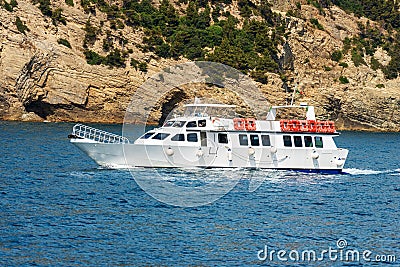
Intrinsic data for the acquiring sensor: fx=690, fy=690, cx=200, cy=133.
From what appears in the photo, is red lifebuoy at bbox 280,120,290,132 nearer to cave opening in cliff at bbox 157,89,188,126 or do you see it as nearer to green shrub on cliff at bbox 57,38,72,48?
cave opening in cliff at bbox 157,89,188,126

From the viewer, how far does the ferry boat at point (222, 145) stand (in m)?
45.6

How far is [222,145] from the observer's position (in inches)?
1876

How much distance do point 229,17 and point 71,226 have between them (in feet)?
282

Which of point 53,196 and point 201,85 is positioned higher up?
point 201,85

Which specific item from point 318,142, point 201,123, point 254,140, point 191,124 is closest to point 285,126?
point 254,140

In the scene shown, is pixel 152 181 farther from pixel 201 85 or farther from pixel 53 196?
pixel 201 85

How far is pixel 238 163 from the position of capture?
48219 millimetres

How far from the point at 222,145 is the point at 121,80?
4755 centimetres

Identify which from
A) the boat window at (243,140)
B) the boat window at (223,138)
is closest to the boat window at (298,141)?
the boat window at (243,140)

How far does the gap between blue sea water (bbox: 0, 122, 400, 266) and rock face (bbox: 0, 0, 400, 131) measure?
37978mm

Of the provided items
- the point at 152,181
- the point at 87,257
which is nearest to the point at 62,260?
the point at 87,257

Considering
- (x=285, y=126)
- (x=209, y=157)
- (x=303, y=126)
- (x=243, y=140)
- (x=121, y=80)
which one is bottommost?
(x=209, y=157)

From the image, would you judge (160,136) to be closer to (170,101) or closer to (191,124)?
(191,124)

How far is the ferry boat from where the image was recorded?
4559 cm
